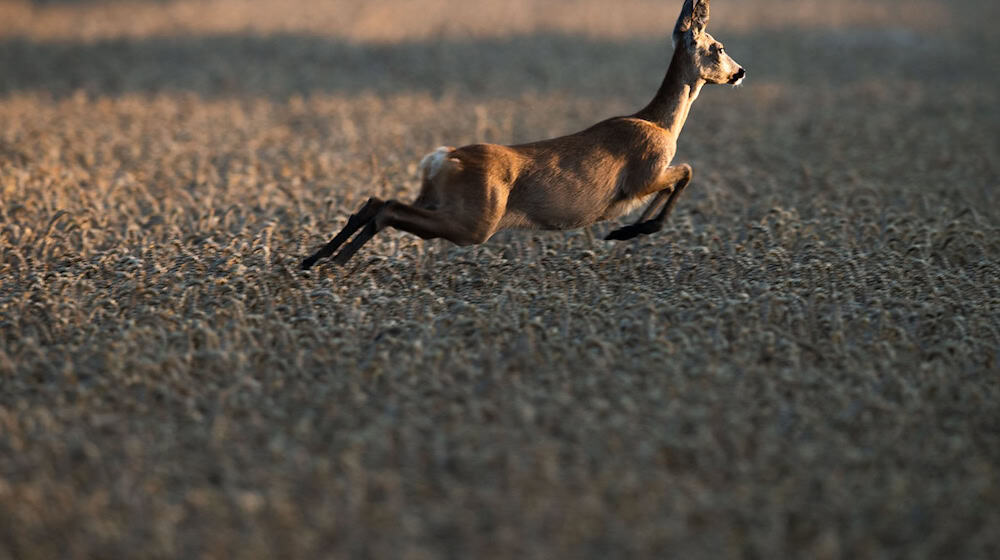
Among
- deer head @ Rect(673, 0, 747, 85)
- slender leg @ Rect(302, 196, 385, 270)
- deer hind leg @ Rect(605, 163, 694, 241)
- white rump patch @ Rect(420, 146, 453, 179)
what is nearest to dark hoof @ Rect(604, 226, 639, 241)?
deer hind leg @ Rect(605, 163, 694, 241)

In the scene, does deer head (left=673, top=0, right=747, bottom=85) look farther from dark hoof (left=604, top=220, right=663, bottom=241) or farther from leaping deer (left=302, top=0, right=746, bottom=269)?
dark hoof (left=604, top=220, right=663, bottom=241)

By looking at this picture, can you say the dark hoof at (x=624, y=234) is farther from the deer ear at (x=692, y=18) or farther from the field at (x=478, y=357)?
the deer ear at (x=692, y=18)

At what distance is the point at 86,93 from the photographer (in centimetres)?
1248

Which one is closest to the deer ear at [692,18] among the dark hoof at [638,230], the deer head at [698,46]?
the deer head at [698,46]

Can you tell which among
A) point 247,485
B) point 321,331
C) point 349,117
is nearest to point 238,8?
point 349,117

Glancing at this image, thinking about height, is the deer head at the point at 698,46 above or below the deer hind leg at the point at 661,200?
above

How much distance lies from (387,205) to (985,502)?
3565 mm

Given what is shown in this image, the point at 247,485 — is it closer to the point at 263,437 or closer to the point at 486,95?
the point at 263,437

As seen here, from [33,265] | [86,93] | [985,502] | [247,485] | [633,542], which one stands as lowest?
[985,502]

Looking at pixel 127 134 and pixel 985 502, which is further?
pixel 127 134

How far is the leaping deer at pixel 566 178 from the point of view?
5922mm

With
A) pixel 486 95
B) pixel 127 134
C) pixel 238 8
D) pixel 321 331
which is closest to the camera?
pixel 321 331

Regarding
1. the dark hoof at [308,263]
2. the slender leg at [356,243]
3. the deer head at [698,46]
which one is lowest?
the dark hoof at [308,263]

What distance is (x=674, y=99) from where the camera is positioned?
22.4 ft
